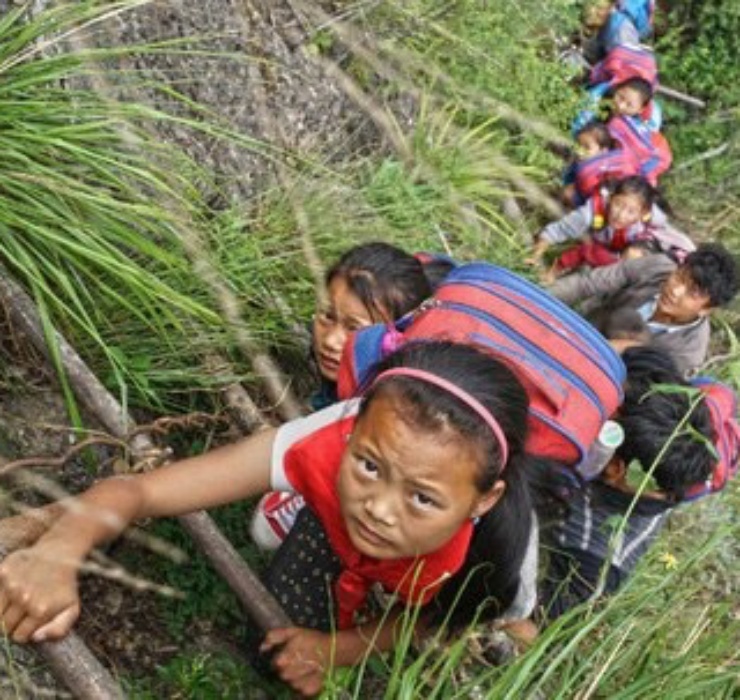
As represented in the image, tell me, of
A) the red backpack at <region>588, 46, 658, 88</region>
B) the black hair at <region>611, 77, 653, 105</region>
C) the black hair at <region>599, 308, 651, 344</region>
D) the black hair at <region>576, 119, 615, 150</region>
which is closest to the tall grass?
the black hair at <region>599, 308, 651, 344</region>

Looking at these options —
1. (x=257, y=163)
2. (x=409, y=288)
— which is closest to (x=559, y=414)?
(x=409, y=288)

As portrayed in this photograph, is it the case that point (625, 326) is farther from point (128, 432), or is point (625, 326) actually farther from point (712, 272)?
point (128, 432)

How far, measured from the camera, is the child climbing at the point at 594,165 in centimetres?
564

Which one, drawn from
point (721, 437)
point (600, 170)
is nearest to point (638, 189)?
point (600, 170)

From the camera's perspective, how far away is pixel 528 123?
17.3ft

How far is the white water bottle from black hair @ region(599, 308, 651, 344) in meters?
1.39

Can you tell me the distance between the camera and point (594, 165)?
5676 mm

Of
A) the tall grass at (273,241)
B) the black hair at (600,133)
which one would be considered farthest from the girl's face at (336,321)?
the black hair at (600,133)

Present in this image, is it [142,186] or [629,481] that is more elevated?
[142,186]

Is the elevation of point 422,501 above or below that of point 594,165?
above

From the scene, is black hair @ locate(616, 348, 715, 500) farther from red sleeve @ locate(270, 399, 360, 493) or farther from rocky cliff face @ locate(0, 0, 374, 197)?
rocky cliff face @ locate(0, 0, 374, 197)

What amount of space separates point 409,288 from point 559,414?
0.70 meters

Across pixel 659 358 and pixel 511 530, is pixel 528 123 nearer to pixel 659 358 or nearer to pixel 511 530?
pixel 659 358

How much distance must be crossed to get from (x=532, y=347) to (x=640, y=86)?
14.7 ft
